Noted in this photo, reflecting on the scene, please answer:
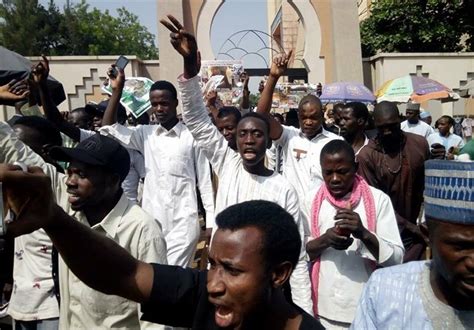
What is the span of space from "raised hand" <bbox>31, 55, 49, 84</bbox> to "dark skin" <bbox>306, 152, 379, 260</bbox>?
2.65 metres

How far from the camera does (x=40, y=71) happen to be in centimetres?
552

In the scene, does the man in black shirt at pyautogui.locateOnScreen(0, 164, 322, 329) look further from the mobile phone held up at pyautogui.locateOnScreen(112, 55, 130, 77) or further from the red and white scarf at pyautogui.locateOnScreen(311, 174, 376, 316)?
the mobile phone held up at pyautogui.locateOnScreen(112, 55, 130, 77)

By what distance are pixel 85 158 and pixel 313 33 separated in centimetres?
1595

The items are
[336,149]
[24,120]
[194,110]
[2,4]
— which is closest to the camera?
[336,149]

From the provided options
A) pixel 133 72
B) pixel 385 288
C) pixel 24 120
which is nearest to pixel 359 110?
pixel 24 120

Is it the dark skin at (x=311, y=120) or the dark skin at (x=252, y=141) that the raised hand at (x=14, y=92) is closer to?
the dark skin at (x=252, y=141)

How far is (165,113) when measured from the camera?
556cm

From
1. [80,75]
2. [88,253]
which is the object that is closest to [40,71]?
[88,253]

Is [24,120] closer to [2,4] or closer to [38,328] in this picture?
[38,328]

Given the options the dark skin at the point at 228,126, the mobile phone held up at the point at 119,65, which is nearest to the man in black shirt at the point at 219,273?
the dark skin at the point at 228,126

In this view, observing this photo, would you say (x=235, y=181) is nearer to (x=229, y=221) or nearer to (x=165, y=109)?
(x=165, y=109)

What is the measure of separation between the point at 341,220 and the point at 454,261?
1.67m

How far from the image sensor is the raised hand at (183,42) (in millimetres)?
3691

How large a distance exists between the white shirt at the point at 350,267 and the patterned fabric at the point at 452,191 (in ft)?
5.81
